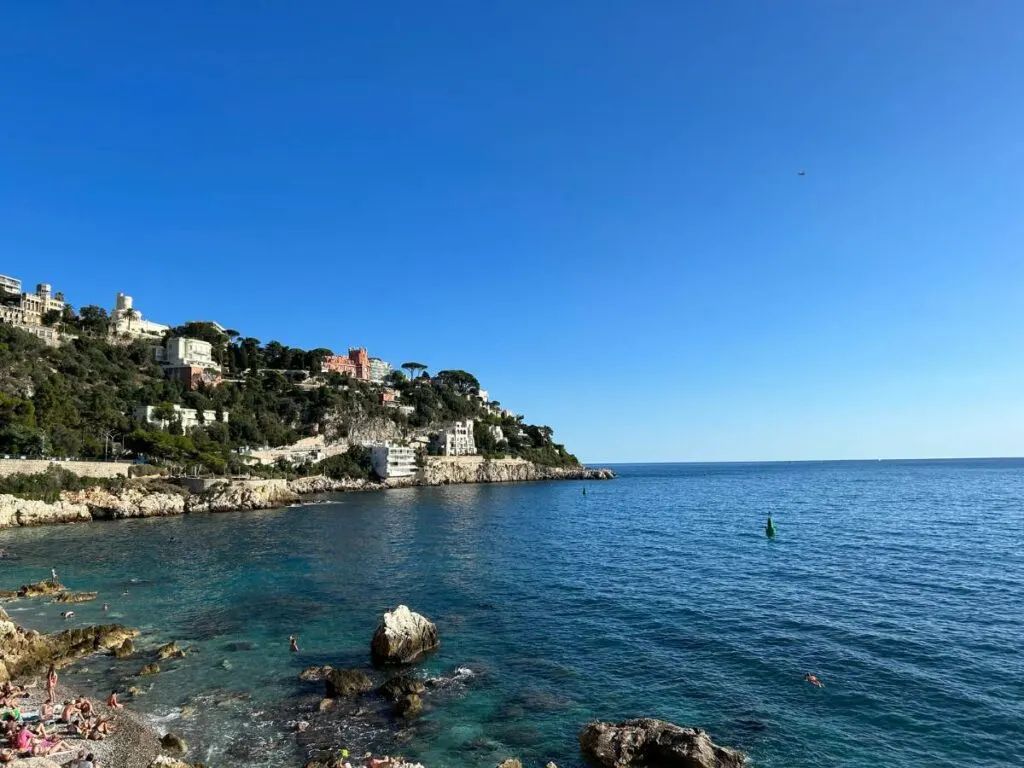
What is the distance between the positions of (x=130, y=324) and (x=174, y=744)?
148 metres

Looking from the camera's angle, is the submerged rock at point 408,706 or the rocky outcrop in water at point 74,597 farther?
the rocky outcrop in water at point 74,597

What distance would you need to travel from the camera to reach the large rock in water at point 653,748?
13.7 meters

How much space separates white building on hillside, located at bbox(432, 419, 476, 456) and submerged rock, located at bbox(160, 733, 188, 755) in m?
122

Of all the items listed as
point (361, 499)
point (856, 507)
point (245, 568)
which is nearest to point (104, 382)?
point (361, 499)

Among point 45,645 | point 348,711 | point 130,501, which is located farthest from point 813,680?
point 130,501

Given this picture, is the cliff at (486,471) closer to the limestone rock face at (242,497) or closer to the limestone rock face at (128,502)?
the limestone rock face at (242,497)

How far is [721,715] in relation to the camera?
55.2 feet

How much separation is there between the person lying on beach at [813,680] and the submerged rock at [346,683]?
14240 mm

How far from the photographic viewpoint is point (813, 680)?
18812 mm

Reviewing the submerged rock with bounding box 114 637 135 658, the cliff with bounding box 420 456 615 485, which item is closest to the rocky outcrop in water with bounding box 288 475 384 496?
the cliff with bounding box 420 456 615 485

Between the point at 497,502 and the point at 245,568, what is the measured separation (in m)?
54.6

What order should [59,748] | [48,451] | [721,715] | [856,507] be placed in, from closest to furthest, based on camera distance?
[59,748] < [721,715] < [48,451] < [856,507]

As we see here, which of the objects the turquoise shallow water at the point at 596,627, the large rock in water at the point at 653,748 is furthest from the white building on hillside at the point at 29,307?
the large rock in water at the point at 653,748

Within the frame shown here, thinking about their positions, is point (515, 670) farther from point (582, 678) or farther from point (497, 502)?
point (497, 502)
